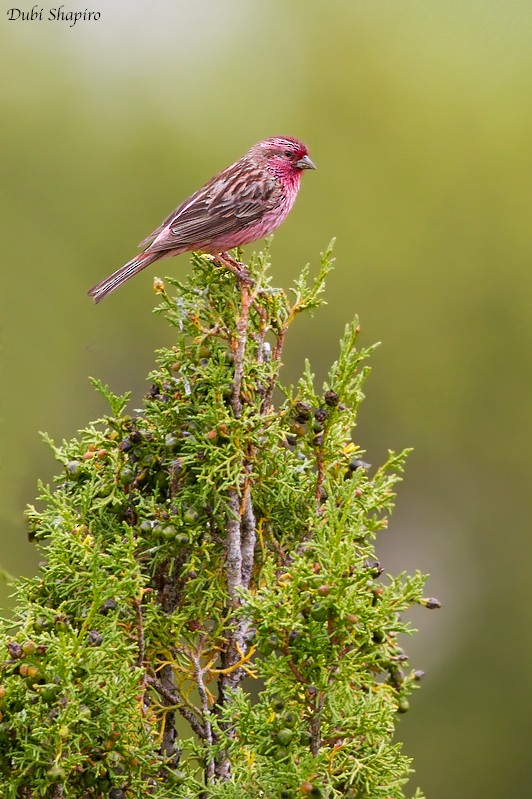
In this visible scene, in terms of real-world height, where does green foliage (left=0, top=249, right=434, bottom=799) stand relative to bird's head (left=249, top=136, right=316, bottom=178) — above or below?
below

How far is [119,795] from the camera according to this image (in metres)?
2.00

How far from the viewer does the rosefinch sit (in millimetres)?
3100

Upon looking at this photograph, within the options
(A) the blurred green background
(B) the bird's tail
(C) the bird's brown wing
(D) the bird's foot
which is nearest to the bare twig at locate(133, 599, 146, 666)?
(D) the bird's foot

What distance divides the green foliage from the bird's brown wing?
749 mm

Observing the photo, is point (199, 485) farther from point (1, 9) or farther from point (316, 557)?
point (1, 9)

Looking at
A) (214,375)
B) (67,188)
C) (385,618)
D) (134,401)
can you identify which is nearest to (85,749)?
(385,618)

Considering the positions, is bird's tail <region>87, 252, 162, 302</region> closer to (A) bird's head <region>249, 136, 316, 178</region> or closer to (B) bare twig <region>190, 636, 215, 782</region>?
(A) bird's head <region>249, 136, 316, 178</region>

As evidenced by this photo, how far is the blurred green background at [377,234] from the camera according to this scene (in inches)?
251

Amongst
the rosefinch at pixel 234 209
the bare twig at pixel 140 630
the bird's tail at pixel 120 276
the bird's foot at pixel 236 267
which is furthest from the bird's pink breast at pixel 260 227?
the bare twig at pixel 140 630

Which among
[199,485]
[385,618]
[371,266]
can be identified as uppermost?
[371,266]

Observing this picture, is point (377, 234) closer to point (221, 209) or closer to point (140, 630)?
point (221, 209)

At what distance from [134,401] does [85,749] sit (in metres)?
4.23

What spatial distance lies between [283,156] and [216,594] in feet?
6.24

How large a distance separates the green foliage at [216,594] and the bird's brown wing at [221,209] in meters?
0.75
